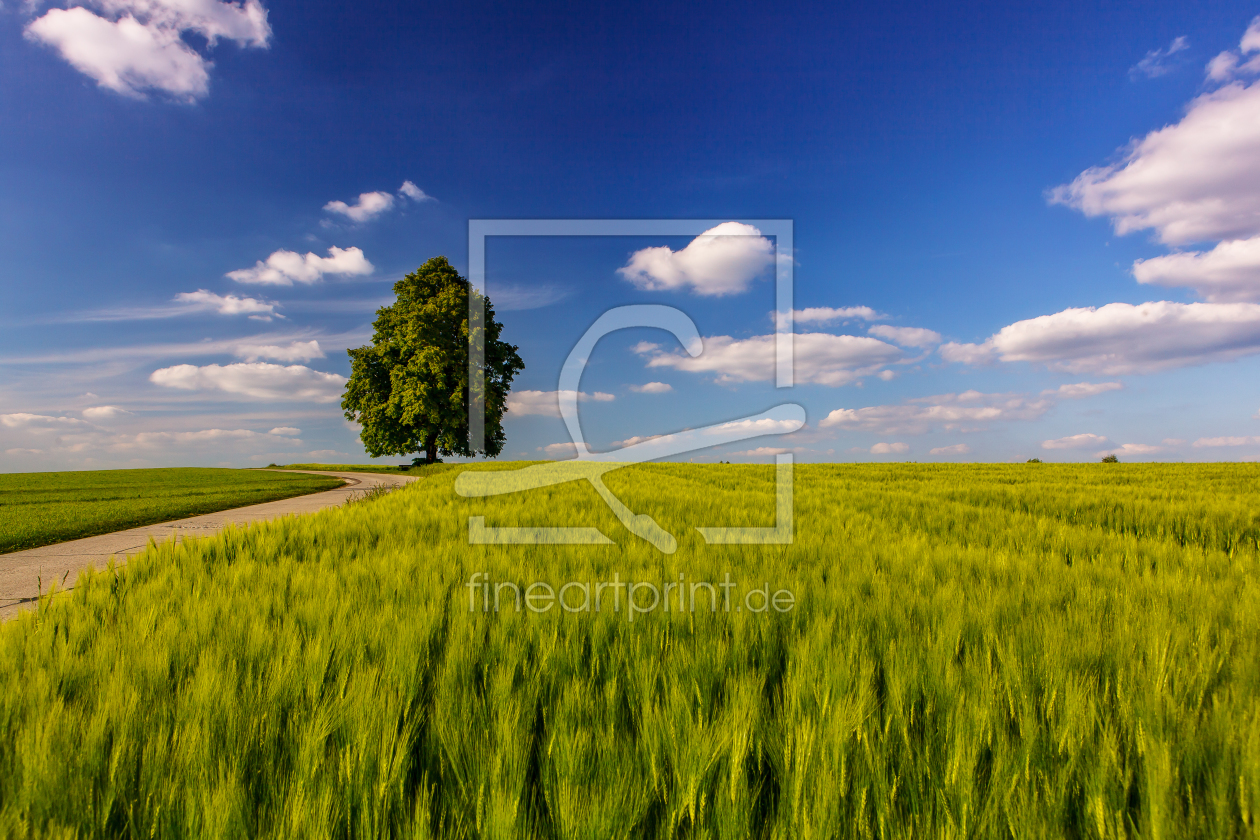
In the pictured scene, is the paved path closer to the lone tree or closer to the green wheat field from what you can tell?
the green wheat field

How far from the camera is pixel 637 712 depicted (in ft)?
5.43

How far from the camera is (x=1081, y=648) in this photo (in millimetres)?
2000

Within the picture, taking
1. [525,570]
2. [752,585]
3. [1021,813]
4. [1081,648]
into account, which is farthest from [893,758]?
[525,570]

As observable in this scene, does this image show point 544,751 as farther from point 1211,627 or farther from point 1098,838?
point 1211,627

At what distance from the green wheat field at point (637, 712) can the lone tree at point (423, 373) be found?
27.5 meters

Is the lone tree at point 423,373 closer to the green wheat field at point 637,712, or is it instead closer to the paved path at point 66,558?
the paved path at point 66,558

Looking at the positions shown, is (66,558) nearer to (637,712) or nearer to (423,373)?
(637,712)

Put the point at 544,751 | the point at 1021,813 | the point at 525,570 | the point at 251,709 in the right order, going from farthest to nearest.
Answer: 1. the point at 525,570
2. the point at 251,709
3. the point at 544,751
4. the point at 1021,813

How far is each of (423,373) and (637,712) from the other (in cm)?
2994

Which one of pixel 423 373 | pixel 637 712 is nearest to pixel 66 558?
pixel 637 712

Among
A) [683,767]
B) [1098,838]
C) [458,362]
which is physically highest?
[458,362]

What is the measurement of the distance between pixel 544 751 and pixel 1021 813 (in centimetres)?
120

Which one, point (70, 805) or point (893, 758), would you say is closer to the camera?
point (70, 805)

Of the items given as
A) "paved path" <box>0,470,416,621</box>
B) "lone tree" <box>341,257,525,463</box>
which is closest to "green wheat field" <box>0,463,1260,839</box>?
"paved path" <box>0,470,416,621</box>
